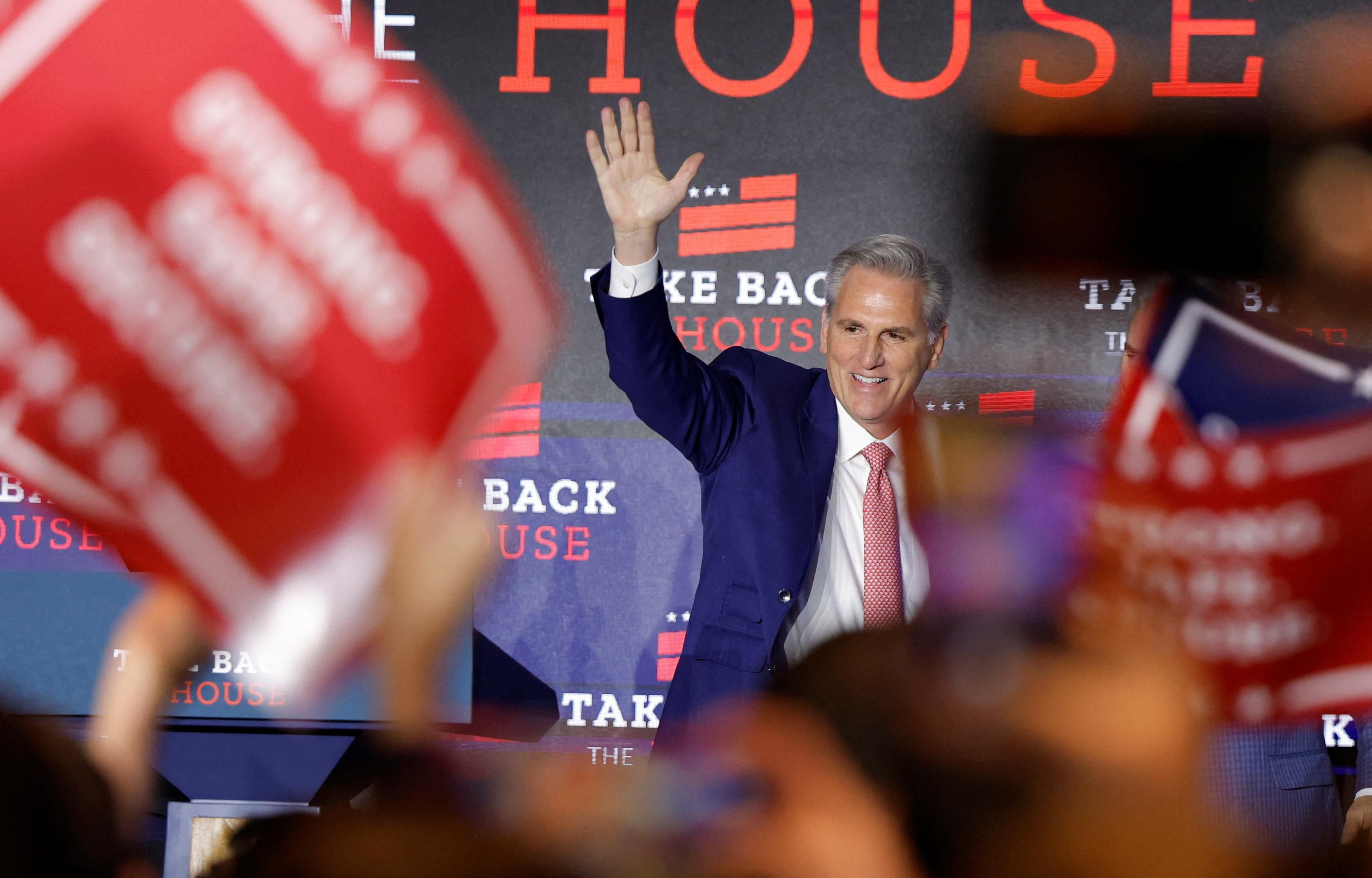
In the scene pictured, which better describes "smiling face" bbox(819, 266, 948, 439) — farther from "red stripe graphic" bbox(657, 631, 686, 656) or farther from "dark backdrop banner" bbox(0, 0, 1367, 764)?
"red stripe graphic" bbox(657, 631, 686, 656)

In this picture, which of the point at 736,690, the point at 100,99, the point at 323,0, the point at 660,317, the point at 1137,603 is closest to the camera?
the point at 1137,603

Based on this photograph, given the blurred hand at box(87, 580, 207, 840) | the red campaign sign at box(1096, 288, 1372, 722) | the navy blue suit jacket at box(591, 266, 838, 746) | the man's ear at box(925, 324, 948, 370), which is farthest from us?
the man's ear at box(925, 324, 948, 370)

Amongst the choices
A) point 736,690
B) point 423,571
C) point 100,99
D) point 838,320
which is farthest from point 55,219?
point 838,320

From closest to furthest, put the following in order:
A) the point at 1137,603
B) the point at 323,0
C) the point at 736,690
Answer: the point at 1137,603
the point at 736,690
the point at 323,0

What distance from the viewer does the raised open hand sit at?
188 cm

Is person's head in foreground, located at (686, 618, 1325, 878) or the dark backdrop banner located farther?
the dark backdrop banner

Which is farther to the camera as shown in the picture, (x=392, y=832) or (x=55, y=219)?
(x=55, y=219)

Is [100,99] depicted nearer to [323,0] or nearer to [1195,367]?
[1195,367]

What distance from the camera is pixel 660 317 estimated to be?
1938 mm

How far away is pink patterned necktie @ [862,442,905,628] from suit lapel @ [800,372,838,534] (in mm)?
73

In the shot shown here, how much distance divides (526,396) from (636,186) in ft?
3.41

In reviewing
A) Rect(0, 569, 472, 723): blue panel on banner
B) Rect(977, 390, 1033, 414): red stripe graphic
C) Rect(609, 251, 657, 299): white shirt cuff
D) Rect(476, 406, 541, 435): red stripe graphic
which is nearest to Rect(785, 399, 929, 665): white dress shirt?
Rect(609, 251, 657, 299): white shirt cuff

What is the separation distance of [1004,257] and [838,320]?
2.70 ft

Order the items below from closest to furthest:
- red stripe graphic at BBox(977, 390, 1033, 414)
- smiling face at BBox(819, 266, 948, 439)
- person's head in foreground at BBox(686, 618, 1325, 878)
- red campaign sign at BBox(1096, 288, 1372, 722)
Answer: person's head in foreground at BBox(686, 618, 1325, 878) → red campaign sign at BBox(1096, 288, 1372, 722) → smiling face at BBox(819, 266, 948, 439) → red stripe graphic at BBox(977, 390, 1033, 414)
